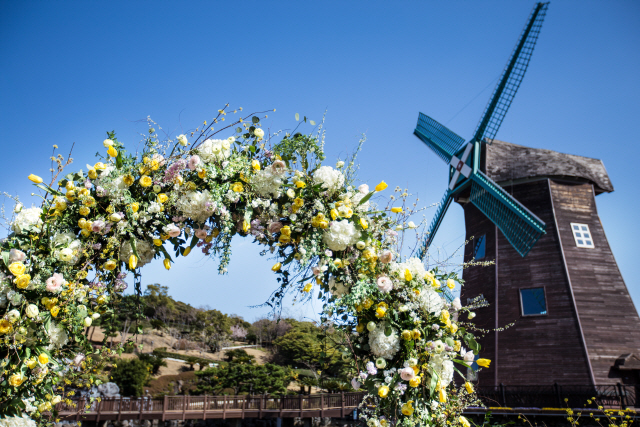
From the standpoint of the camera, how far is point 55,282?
2.63 meters

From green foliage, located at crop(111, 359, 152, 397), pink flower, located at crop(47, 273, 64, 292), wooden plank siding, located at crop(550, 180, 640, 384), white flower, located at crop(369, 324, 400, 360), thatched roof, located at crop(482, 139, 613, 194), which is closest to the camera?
pink flower, located at crop(47, 273, 64, 292)

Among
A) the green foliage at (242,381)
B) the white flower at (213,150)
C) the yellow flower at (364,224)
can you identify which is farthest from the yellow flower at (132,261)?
the green foliage at (242,381)

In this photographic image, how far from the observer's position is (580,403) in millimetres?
10242

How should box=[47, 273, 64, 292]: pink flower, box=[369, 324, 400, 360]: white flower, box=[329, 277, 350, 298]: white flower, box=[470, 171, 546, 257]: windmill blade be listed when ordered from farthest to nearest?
box=[470, 171, 546, 257]: windmill blade
box=[329, 277, 350, 298]: white flower
box=[369, 324, 400, 360]: white flower
box=[47, 273, 64, 292]: pink flower

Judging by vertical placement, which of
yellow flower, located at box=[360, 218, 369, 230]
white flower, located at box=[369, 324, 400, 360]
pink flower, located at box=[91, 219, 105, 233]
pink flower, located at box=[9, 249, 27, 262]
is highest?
yellow flower, located at box=[360, 218, 369, 230]

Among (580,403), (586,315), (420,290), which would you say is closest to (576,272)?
(586,315)

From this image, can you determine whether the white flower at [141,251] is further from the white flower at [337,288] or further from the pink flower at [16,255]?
the white flower at [337,288]

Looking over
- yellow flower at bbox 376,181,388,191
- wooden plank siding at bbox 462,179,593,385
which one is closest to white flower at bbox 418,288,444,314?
yellow flower at bbox 376,181,388,191

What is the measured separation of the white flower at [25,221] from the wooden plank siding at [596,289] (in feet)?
40.9

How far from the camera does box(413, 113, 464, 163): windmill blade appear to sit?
49.2 ft

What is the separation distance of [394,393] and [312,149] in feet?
6.31

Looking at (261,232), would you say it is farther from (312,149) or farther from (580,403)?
(580,403)

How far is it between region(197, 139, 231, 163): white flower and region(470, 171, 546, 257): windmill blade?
10387mm

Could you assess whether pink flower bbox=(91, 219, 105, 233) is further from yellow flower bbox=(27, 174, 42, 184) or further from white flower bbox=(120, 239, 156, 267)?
yellow flower bbox=(27, 174, 42, 184)
